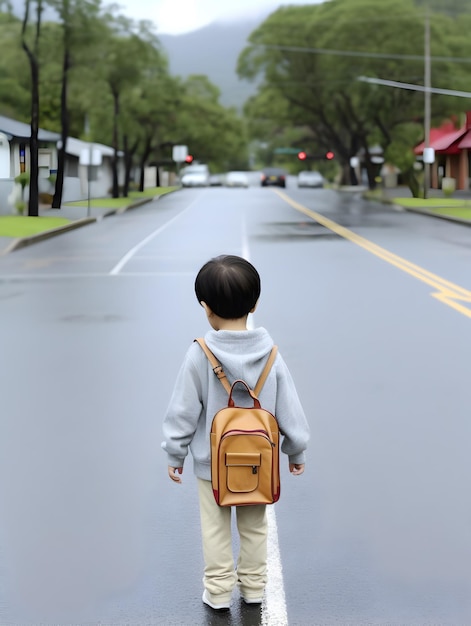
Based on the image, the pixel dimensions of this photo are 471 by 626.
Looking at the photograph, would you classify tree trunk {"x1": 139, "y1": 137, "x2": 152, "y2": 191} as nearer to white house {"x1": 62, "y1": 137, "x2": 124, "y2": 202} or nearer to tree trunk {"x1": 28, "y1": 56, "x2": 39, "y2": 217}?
white house {"x1": 62, "y1": 137, "x2": 124, "y2": 202}

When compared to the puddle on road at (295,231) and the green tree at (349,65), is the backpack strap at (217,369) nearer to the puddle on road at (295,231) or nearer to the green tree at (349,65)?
the puddle on road at (295,231)

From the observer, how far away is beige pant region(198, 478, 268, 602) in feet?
14.2

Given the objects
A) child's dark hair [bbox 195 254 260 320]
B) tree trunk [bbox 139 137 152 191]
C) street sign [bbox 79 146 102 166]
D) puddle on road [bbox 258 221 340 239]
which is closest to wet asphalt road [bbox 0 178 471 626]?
child's dark hair [bbox 195 254 260 320]

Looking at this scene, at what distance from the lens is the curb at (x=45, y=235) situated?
86.6ft

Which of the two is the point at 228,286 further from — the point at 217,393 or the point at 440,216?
the point at 440,216

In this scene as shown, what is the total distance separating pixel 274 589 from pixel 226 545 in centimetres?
38

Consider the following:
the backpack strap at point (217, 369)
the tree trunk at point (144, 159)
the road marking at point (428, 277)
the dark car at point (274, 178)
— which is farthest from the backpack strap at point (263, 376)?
the dark car at point (274, 178)

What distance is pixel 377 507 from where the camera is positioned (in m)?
5.71

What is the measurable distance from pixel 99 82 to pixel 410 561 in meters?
55.5

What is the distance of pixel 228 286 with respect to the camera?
13.7 ft

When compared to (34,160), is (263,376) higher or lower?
lower

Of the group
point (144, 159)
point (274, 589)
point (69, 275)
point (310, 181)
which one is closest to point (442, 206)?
point (69, 275)

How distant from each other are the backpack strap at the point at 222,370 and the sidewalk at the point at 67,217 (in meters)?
21.0

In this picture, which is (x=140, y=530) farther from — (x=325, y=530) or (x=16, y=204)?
(x=16, y=204)
